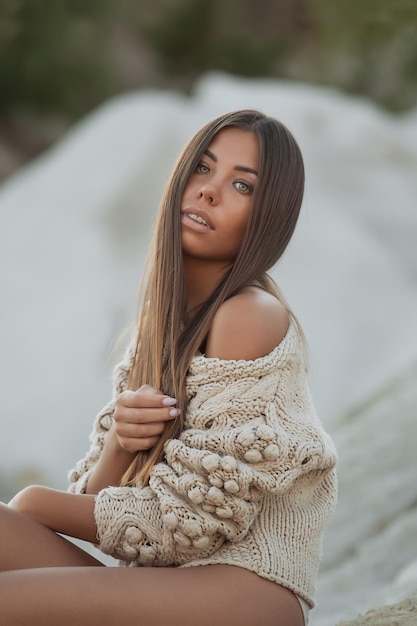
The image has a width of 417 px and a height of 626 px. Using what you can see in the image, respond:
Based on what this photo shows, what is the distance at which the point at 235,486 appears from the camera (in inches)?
71.0

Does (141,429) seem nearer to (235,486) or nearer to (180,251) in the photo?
(235,486)

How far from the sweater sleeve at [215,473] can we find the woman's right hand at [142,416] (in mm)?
43

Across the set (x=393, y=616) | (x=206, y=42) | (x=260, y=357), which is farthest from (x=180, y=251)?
(x=206, y=42)

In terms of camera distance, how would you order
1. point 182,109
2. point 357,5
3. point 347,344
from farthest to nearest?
point 357,5 < point 182,109 < point 347,344

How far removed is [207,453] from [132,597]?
0.26 m

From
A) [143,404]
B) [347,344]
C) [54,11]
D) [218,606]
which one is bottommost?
[218,606]

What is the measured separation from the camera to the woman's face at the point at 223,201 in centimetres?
205

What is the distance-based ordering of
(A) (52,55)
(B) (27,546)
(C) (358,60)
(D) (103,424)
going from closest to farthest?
1. (B) (27,546)
2. (D) (103,424)
3. (A) (52,55)
4. (C) (358,60)

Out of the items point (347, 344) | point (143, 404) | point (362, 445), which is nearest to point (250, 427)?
point (143, 404)

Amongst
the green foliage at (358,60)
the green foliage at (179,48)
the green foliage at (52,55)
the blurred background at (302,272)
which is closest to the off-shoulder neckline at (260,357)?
the blurred background at (302,272)

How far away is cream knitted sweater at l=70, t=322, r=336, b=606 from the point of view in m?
1.83

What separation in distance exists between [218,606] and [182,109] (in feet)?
22.6

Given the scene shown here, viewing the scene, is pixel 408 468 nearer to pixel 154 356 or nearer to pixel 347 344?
pixel 154 356

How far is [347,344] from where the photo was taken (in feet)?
21.4
